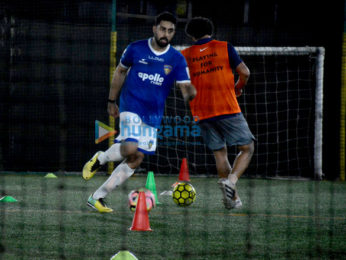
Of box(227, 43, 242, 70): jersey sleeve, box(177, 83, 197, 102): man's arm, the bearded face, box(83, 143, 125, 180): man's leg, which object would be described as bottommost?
box(83, 143, 125, 180): man's leg

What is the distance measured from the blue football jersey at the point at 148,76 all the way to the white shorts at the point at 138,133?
0.17ft

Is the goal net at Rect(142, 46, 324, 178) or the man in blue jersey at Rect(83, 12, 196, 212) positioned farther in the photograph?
the goal net at Rect(142, 46, 324, 178)

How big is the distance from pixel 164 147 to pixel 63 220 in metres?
6.35

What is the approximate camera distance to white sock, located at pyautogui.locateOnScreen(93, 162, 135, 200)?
5348 mm

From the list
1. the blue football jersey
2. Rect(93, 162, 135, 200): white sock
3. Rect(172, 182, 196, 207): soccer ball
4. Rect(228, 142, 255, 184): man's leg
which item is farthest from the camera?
Rect(172, 182, 196, 207): soccer ball

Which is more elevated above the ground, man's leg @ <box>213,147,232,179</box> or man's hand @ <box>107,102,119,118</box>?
man's hand @ <box>107,102,119,118</box>

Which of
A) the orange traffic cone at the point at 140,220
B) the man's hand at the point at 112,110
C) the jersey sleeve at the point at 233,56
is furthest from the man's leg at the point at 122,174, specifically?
the jersey sleeve at the point at 233,56

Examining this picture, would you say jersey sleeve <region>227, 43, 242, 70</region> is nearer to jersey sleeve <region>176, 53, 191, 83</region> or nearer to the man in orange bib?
the man in orange bib

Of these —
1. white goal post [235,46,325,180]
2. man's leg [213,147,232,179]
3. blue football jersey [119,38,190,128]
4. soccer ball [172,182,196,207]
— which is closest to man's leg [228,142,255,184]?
man's leg [213,147,232,179]

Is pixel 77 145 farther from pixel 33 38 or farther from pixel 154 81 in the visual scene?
pixel 154 81

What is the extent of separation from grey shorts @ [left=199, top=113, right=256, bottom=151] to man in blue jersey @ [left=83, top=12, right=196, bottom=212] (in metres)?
0.81

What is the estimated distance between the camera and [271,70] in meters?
11.4

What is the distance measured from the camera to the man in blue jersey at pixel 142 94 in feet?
17.7

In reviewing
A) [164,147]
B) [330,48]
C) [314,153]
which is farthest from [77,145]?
[330,48]
